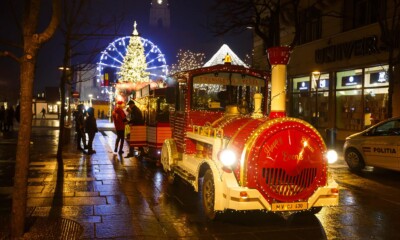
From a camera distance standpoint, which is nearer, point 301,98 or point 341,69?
point 341,69

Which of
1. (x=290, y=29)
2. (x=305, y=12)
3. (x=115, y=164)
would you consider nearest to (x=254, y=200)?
(x=115, y=164)

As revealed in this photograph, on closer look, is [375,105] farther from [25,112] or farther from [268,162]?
[25,112]

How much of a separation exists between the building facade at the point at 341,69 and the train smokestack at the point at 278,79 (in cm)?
1451

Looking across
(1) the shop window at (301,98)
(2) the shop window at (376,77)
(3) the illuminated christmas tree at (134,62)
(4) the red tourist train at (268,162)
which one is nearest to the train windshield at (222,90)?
(4) the red tourist train at (268,162)

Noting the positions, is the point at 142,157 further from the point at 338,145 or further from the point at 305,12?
the point at 305,12

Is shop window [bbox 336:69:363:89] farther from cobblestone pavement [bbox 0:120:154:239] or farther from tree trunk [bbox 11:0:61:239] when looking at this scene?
tree trunk [bbox 11:0:61:239]

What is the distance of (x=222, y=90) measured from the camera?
9406mm

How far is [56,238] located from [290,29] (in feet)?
83.1

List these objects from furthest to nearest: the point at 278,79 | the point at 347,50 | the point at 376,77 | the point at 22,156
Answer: the point at 347,50, the point at 376,77, the point at 278,79, the point at 22,156

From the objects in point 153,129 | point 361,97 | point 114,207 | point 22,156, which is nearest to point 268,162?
point 114,207

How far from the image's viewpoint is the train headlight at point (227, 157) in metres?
6.90

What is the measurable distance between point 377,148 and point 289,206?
6.62 m

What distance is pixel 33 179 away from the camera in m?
10.9

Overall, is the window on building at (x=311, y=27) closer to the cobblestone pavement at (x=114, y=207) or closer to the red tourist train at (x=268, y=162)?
the cobblestone pavement at (x=114, y=207)
